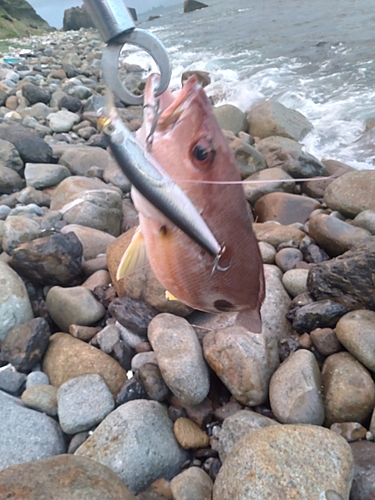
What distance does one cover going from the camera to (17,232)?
4512 millimetres

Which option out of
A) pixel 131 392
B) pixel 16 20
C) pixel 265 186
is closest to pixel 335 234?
pixel 265 186

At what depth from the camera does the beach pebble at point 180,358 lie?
119 inches

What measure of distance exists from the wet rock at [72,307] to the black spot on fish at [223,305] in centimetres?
287

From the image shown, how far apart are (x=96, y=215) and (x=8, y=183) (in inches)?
82.7

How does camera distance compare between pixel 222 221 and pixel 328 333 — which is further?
pixel 328 333

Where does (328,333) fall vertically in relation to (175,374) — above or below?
below

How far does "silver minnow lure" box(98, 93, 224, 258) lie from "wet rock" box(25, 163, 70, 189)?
604cm

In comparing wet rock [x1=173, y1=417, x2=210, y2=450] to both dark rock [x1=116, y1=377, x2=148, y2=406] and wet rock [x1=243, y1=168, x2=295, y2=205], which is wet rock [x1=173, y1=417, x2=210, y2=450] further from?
wet rock [x1=243, y1=168, x2=295, y2=205]

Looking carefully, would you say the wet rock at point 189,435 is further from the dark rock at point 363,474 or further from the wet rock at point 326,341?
the wet rock at point 326,341

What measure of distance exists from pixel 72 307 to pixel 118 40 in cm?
328

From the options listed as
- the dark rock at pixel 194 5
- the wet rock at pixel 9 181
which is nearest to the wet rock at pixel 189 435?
the wet rock at pixel 9 181

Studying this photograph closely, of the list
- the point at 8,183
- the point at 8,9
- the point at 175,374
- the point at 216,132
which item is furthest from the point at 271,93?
the point at 8,9

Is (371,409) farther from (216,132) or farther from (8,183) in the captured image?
(8,183)

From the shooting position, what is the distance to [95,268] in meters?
4.43
